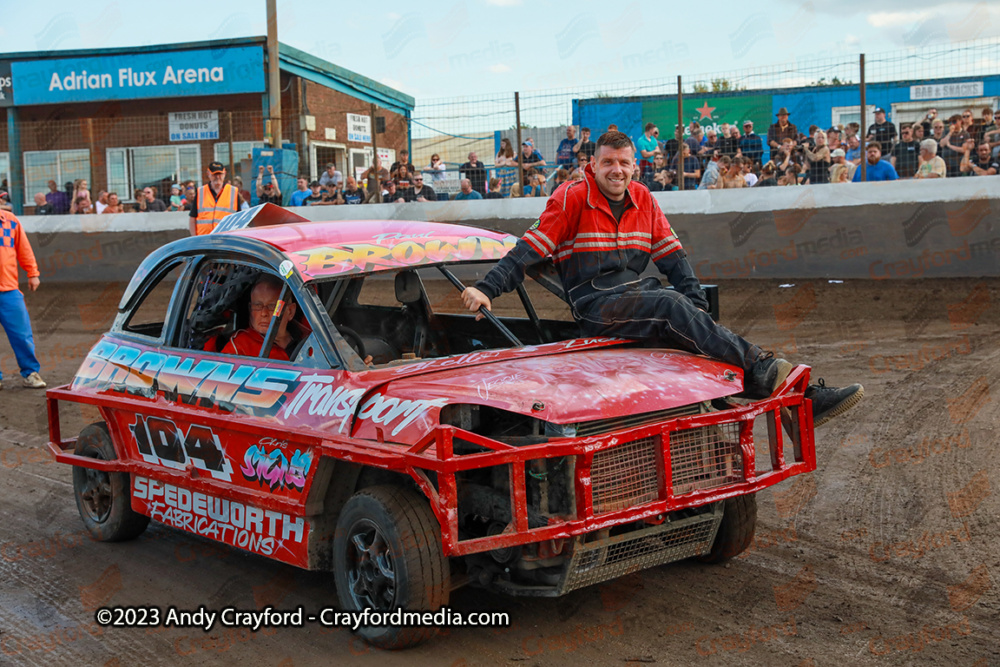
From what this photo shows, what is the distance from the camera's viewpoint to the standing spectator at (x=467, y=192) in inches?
590

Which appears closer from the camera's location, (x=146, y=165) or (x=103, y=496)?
(x=103, y=496)

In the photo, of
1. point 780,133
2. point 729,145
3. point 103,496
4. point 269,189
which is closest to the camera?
point 103,496

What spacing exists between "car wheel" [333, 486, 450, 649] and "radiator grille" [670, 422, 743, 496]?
993 millimetres

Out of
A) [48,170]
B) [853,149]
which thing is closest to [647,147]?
[853,149]

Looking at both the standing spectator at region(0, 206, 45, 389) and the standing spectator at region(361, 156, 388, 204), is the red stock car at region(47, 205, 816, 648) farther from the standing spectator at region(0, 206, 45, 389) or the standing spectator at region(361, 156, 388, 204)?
the standing spectator at region(361, 156, 388, 204)

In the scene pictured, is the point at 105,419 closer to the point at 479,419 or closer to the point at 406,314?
the point at 406,314

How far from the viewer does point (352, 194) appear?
1636 centimetres

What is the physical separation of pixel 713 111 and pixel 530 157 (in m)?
10.7

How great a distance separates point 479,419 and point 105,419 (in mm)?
2478

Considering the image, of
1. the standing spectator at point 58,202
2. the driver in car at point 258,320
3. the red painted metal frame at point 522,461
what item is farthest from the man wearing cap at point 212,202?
the standing spectator at point 58,202

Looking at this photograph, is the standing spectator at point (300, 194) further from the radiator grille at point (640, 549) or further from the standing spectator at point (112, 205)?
the radiator grille at point (640, 549)

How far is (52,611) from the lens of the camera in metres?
4.55

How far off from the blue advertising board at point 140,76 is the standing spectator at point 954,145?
1659cm

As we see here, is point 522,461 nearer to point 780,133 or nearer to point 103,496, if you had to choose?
point 103,496
